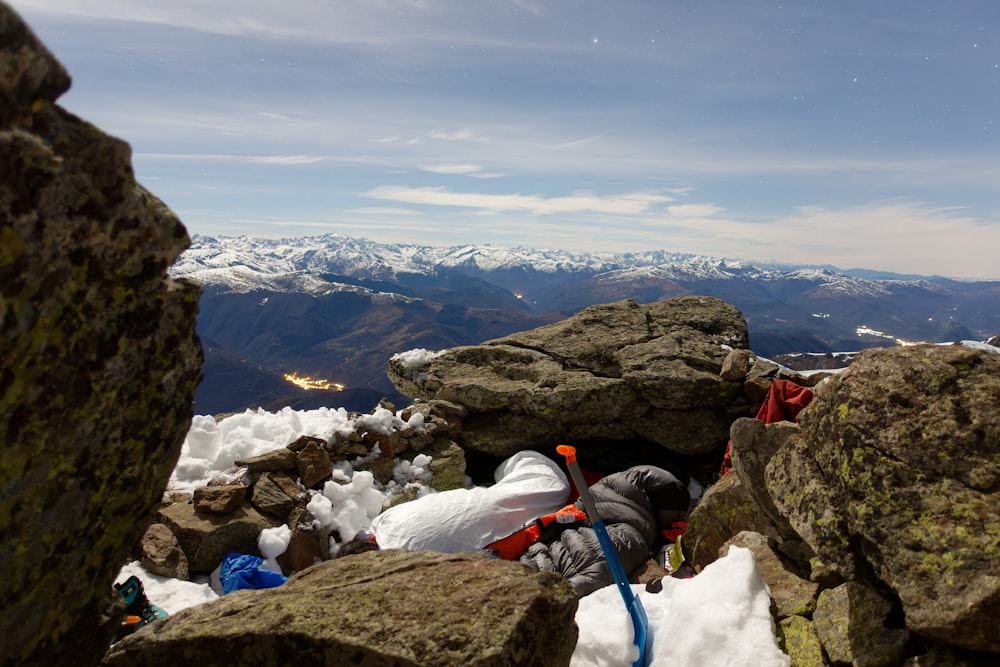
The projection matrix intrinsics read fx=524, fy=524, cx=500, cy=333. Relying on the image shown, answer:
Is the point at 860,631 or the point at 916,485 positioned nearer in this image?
the point at 916,485

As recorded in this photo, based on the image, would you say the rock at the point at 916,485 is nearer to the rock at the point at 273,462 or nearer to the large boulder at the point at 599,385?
the large boulder at the point at 599,385

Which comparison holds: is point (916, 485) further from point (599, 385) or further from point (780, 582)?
point (599, 385)

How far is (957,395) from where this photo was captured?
4820 millimetres

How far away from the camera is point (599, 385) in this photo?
49.9ft

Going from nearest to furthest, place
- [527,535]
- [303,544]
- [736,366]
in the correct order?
[303,544]
[527,535]
[736,366]

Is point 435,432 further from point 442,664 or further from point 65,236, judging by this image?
point 65,236

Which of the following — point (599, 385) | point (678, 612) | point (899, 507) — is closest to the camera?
point (899, 507)

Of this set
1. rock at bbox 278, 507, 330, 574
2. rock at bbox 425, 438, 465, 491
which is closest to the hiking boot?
rock at bbox 278, 507, 330, 574

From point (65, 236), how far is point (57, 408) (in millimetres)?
984

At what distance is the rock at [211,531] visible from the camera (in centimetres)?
924

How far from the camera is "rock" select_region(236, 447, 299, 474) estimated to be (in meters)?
11.1

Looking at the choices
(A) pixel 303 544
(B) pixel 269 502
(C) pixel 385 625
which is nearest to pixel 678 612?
(C) pixel 385 625

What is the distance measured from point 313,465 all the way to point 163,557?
3.26 m

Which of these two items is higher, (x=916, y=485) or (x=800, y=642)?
(x=916, y=485)
